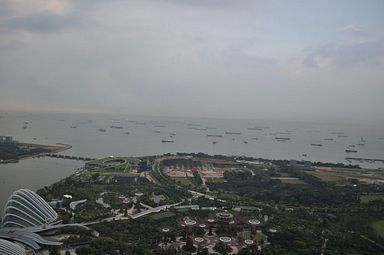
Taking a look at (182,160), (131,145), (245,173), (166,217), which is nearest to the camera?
(166,217)

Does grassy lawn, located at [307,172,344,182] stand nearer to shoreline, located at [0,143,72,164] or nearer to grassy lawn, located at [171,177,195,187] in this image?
grassy lawn, located at [171,177,195,187]

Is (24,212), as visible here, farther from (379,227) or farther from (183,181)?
(379,227)

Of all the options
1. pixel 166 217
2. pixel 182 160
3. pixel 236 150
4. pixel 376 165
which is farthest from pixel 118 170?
pixel 376 165

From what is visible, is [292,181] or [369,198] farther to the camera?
[292,181]

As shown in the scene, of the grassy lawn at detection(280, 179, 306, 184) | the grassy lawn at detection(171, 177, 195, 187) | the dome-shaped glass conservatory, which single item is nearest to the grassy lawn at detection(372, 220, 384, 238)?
the grassy lawn at detection(280, 179, 306, 184)

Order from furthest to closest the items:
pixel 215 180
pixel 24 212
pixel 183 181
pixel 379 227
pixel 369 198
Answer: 1. pixel 215 180
2. pixel 183 181
3. pixel 369 198
4. pixel 379 227
5. pixel 24 212

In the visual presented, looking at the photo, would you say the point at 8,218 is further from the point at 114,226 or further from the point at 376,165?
the point at 376,165

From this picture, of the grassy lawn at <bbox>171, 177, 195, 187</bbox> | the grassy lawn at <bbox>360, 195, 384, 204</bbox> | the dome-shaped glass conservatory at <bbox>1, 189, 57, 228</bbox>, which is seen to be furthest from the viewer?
the grassy lawn at <bbox>171, 177, 195, 187</bbox>

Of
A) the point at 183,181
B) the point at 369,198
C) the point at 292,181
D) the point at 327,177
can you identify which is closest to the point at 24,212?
the point at 183,181
